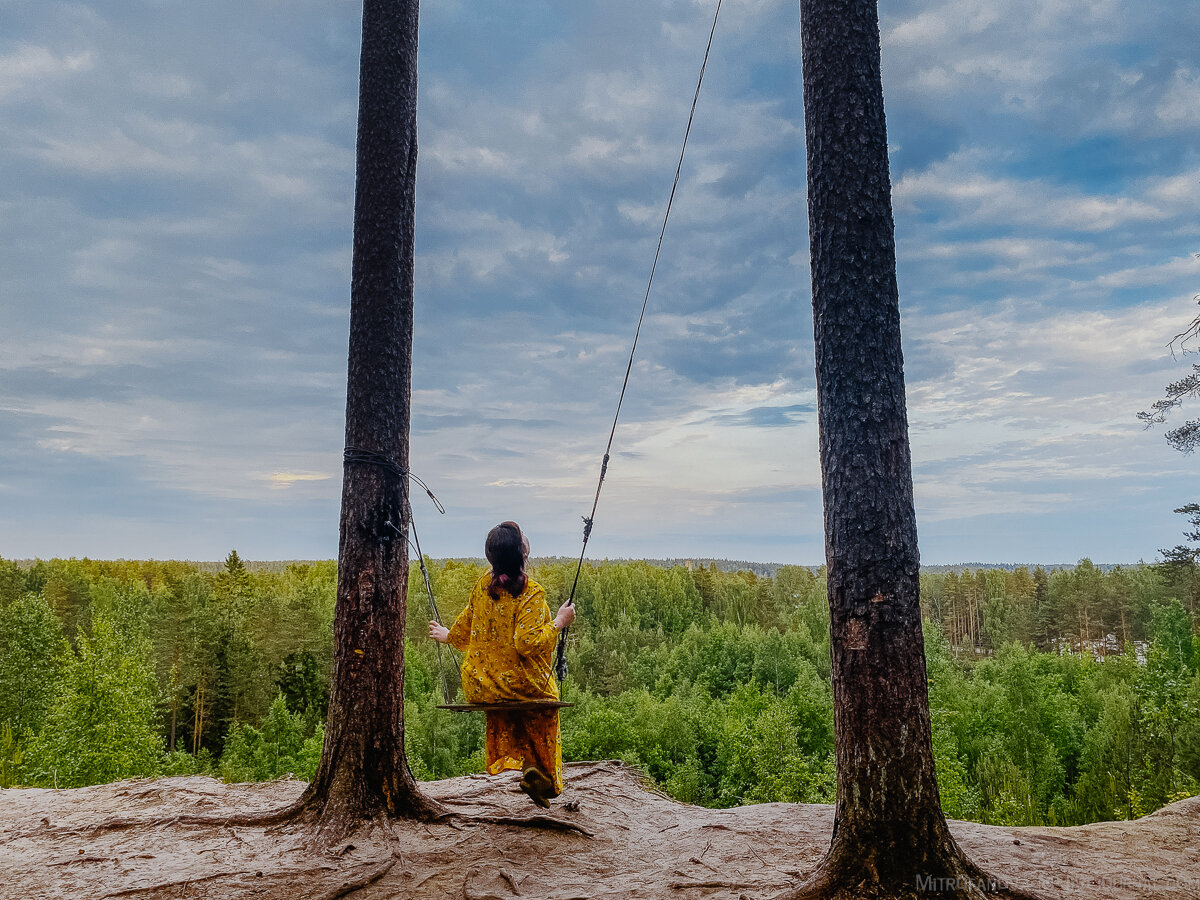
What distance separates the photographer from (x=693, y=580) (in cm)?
9450

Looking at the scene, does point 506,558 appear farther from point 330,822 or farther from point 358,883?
point 330,822

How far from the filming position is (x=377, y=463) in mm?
6262

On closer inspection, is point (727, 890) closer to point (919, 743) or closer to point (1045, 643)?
point (919, 743)

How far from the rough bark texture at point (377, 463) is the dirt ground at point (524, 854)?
450mm

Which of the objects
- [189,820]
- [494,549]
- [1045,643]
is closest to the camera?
[494,549]

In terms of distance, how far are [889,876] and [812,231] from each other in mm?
3934

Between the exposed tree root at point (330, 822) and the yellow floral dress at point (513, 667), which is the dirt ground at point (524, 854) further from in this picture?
the yellow floral dress at point (513, 667)

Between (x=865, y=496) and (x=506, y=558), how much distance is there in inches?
102

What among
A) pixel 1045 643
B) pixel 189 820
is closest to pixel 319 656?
pixel 189 820

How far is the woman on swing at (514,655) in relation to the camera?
5.55 metres

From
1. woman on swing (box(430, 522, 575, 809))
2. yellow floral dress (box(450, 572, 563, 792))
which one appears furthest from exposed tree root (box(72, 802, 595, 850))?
yellow floral dress (box(450, 572, 563, 792))

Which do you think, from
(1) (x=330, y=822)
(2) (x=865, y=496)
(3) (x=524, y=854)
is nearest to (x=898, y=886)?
(2) (x=865, y=496)

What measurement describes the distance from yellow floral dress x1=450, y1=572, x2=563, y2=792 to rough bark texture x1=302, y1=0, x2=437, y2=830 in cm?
72

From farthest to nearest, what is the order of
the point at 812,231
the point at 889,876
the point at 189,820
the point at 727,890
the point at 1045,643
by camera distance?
the point at 1045,643, the point at 189,820, the point at 812,231, the point at 727,890, the point at 889,876
